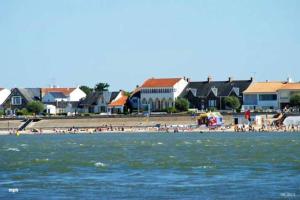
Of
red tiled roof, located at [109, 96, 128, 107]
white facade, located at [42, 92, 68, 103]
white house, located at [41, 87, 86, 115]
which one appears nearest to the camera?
red tiled roof, located at [109, 96, 128, 107]

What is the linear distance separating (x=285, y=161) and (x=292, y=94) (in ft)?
273

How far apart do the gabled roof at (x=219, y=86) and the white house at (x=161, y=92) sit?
224 cm

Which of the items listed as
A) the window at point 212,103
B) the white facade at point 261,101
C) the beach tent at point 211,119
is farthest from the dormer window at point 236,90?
the beach tent at point 211,119

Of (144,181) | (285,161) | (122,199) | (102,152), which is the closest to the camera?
(122,199)

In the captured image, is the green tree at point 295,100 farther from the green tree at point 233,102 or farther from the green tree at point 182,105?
the green tree at point 182,105

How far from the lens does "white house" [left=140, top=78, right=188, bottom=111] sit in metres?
149

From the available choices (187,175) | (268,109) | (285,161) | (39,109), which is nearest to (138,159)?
(285,161)

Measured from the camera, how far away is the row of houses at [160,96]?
139 meters

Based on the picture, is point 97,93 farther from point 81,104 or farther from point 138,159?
point 138,159

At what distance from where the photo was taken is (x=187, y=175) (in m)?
46.1

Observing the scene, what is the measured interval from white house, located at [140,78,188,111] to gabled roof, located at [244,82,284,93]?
1248 centimetres

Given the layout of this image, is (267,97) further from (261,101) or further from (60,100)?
(60,100)

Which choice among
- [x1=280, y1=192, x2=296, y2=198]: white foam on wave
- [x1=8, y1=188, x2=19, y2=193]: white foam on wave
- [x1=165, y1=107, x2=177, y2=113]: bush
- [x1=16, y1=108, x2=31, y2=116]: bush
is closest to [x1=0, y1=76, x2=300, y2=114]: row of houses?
[x1=16, y1=108, x2=31, y2=116]: bush

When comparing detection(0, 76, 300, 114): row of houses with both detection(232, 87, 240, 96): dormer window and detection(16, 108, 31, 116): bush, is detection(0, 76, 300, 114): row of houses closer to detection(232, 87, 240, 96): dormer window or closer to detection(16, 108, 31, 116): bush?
detection(232, 87, 240, 96): dormer window
